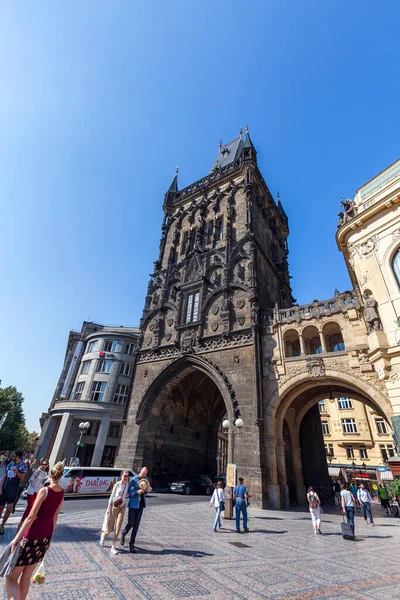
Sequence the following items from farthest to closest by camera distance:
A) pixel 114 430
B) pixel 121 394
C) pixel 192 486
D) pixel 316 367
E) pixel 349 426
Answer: pixel 349 426 < pixel 121 394 < pixel 114 430 < pixel 192 486 < pixel 316 367

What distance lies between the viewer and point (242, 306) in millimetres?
21125

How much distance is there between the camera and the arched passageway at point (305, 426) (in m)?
15.7

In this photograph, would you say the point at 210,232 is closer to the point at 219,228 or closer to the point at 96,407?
the point at 219,228

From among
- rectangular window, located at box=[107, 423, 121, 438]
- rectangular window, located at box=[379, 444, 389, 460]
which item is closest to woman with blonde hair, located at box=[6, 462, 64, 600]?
rectangular window, located at box=[107, 423, 121, 438]

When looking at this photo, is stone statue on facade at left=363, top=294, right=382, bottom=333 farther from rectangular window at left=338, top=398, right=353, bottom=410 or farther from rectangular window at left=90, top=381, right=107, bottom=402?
rectangular window at left=90, top=381, right=107, bottom=402

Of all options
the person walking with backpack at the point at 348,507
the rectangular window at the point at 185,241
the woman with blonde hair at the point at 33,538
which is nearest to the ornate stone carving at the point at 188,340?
the rectangular window at the point at 185,241

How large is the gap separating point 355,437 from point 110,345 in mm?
31438

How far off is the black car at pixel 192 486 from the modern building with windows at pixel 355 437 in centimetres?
1724

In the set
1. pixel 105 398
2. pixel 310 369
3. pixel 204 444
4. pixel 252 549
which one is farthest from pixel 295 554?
pixel 105 398

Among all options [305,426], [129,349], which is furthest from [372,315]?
[129,349]

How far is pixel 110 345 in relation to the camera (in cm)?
3525

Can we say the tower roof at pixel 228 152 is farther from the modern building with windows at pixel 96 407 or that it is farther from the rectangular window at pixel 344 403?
the rectangular window at pixel 344 403

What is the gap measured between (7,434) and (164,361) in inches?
1448

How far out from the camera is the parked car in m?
15.5
